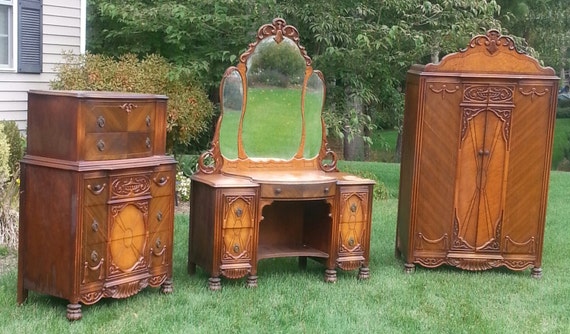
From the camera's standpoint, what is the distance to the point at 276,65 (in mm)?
5387

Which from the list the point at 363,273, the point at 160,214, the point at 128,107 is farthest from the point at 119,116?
the point at 363,273

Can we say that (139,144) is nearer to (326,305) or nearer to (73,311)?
(73,311)

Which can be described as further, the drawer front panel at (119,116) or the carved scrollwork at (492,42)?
the carved scrollwork at (492,42)

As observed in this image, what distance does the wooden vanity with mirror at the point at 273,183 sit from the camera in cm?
492

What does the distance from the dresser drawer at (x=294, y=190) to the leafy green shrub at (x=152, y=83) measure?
11.0ft

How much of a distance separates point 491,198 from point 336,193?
1.29 meters

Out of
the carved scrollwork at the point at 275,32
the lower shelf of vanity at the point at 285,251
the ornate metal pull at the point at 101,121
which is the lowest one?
the lower shelf of vanity at the point at 285,251

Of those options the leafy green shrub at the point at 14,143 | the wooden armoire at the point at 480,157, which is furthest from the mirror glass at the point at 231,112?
the leafy green shrub at the point at 14,143

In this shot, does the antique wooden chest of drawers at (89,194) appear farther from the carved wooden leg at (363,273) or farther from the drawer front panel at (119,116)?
the carved wooden leg at (363,273)

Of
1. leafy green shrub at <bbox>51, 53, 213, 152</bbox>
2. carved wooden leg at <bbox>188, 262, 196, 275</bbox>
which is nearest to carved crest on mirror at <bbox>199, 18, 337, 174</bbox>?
carved wooden leg at <bbox>188, 262, 196, 275</bbox>

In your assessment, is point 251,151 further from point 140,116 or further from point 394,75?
point 394,75

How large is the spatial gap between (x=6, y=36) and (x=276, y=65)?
3.95 meters

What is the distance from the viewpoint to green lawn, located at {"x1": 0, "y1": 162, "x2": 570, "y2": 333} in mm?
4238

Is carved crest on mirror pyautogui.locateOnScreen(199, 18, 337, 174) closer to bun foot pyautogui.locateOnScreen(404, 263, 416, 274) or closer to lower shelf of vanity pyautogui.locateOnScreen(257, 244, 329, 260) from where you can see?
lower shelf of vanity pyautogui.locateOnScreen(257, 244, 329, 260)
